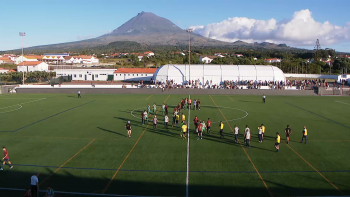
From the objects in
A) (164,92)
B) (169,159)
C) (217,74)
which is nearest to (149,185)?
(169,159)

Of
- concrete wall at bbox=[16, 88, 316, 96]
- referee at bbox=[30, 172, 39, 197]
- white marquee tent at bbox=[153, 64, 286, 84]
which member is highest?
white marquee tent at bbox=[153, 64, 286, 84]

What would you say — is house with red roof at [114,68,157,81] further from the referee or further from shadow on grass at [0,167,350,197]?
the referee

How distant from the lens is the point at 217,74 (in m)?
60.8

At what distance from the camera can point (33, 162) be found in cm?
1547

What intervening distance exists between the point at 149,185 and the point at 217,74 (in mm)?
50027

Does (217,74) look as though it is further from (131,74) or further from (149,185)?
(149,185)

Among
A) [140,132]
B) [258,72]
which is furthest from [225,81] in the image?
[140,132]

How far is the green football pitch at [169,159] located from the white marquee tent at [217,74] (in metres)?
34.2

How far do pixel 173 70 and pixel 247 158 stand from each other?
4697 centimetres

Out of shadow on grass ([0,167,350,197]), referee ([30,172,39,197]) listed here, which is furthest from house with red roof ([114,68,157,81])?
referee ([30,172,39,197])

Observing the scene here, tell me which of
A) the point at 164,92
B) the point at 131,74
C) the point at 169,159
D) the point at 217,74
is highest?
the point at 131,74

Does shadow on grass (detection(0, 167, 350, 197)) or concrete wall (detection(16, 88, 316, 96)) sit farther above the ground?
concrete wall (detection(16, 88, 316, 96))

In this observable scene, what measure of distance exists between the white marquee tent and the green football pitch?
34203mm

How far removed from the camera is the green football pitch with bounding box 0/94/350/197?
41.1 ft
